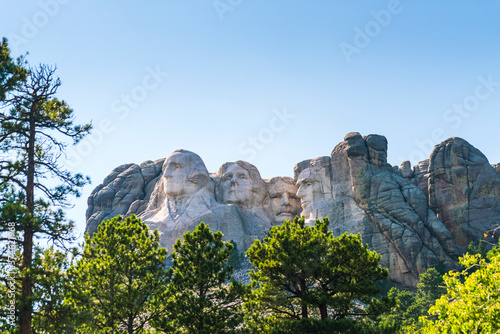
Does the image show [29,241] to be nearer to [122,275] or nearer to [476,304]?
[122,275]

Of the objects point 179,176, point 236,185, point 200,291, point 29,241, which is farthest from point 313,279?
point 236,185

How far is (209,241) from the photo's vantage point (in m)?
29.2

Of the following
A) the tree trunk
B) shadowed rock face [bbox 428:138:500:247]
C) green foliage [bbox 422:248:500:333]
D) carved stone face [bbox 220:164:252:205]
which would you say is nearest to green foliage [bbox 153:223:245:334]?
the tree trunk

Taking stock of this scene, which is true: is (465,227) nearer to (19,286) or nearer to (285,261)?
(285,261)

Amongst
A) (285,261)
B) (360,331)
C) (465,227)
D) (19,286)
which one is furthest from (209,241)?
(465,227)

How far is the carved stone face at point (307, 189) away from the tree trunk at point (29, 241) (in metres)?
45.4

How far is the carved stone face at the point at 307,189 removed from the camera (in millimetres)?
63719

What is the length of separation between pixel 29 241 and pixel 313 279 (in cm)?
1353

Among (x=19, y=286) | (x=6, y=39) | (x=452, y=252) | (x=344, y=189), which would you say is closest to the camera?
(x=19, y=286)

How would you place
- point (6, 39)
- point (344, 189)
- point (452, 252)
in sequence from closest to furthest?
point (6, 39) < point (452, 252) < point (344, 189)

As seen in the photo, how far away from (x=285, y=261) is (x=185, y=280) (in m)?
4.86

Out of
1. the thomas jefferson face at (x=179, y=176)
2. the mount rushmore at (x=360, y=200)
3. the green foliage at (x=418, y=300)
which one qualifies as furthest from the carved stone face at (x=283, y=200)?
the green foliage at (x=418, y=300)

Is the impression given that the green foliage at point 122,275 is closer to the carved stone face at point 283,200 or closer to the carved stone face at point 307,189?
the carved stone face at point 307,189

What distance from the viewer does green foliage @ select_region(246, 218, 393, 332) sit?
26.7 meters
